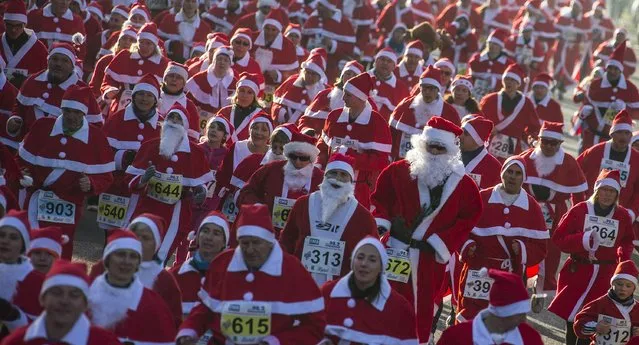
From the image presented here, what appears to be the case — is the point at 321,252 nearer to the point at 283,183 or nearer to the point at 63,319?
the point at 283,183

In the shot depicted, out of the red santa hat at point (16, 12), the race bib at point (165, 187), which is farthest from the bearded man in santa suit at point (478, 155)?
the red santa hat at point (16, 12)

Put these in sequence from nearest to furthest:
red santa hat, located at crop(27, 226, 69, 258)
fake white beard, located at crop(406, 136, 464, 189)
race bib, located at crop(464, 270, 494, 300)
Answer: red santa hat, located at crop(27, 226, 69, 258)
fake white beard, located at crop(406, 136, 464, 189)
race bib, located at crop(464, 270, 494, 300)

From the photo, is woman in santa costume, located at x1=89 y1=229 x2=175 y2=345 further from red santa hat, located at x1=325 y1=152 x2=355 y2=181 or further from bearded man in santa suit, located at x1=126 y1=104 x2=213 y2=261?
bearded man in santa suit, located at x1=126 y1=104 x2=213 y2=261

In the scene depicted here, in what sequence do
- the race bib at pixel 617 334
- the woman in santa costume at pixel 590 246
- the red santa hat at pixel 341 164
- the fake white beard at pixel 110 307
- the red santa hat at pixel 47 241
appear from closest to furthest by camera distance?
1. the fake white beard at pixel 110 307
2. the red santa hat at pixel 47 241
3. the red santa hat at pixel 341 164
4. the race bib at pixel 617 334
5. the woman in santa costume at pixel 590 246

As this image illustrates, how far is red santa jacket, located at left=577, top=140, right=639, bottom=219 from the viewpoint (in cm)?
1586

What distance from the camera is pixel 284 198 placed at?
12109mm

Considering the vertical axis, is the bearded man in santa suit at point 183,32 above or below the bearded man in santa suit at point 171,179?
above

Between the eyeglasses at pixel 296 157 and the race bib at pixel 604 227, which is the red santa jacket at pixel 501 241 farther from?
the eyeglasses at pixel 296 157

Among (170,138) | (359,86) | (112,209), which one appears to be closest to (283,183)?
(170,138)

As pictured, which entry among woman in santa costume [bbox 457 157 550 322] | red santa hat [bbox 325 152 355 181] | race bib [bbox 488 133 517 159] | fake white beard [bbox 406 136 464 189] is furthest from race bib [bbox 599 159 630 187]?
red santa hat [bbox 325 152 355 181]

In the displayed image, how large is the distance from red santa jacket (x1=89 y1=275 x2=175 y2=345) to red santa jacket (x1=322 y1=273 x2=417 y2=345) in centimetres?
111

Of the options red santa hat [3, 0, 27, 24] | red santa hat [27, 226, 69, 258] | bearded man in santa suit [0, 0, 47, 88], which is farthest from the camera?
red santa hat [3, 0, 27, 24]

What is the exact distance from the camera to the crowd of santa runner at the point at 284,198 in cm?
921

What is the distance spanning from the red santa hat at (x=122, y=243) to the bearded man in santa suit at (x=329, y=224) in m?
1.93
